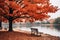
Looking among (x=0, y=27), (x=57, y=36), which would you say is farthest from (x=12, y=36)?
(x=57, y=36)

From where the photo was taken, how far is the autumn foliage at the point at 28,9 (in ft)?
15.4

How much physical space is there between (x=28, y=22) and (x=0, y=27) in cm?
61

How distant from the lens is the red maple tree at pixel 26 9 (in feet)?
15.4

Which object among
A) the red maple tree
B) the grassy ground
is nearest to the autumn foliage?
the red maple tree

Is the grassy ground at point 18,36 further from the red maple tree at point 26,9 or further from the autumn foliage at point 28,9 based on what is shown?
the autumn foliage at point 28,9

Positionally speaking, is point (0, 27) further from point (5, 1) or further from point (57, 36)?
point (57, 36)

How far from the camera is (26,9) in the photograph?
4719 millimetres

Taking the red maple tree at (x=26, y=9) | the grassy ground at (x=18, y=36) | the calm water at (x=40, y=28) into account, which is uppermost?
the red maple tree at (x=26, y=9)

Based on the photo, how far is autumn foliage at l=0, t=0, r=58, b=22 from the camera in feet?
15.4

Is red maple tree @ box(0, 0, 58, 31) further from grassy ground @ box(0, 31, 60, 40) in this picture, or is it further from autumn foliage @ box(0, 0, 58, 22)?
grassy ground @ box(0, 31, 60, 40)

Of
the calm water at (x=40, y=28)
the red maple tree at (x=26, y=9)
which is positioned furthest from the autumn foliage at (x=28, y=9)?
the calm water at (x=40, y=28)

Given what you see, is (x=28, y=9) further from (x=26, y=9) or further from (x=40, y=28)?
(x=40, y=28)

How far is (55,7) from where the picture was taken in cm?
476

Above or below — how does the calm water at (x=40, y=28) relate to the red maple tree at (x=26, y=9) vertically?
below
